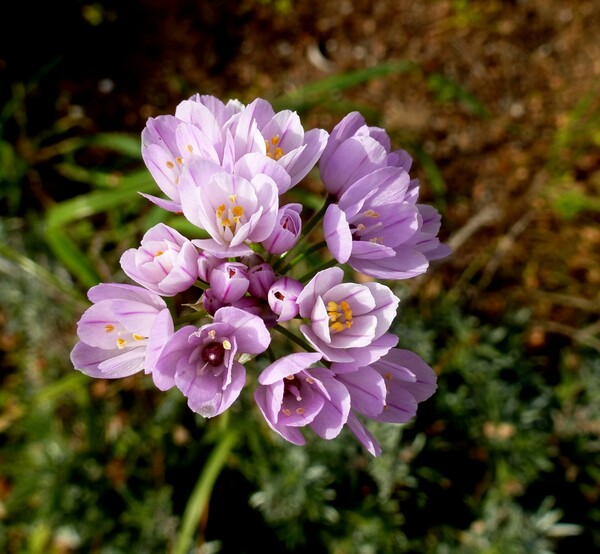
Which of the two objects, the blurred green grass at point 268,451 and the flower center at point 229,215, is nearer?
the flower center at point 229,215

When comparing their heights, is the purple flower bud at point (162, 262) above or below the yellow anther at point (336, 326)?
above

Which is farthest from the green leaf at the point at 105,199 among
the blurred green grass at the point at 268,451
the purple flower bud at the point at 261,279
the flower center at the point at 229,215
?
the purple flower bud at the point at 261,279

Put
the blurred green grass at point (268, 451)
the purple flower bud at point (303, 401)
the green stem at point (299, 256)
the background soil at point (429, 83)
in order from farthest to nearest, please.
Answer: the background soil at point (429, 83) → the blurred green grass at point (268, 451) → the green stem at point (299, 256) → the purple flower bud at point (303, 401)

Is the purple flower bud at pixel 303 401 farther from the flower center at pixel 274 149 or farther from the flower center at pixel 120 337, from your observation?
the flower center at pixel 274 149

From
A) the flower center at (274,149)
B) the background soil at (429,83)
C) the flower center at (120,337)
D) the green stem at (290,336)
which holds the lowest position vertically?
the background soil at (429,83)

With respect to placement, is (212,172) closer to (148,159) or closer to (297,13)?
(148,159)

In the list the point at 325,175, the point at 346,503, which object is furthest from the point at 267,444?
the point at 325,175

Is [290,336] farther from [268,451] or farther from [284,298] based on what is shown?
[268,451]

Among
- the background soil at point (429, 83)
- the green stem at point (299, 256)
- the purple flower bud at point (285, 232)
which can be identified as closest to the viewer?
the purple flower bud at point (285, 232)
